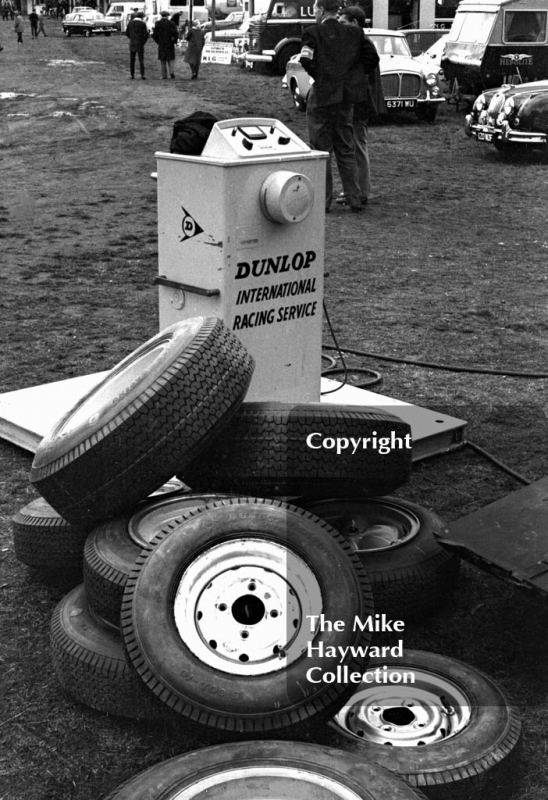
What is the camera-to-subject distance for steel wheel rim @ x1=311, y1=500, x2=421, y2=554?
13.0 feet

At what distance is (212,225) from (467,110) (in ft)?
59.2

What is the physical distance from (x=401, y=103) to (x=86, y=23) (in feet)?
123

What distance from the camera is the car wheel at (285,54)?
1111 inches

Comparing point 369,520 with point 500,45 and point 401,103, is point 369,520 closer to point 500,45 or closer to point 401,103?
point 401,103

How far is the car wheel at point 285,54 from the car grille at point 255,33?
32.5 inches

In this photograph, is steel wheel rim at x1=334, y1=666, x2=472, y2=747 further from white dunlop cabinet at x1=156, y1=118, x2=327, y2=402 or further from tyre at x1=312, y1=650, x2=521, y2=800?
white dunlop cabinet at x1=156, y1=118, x2=327, y2=402

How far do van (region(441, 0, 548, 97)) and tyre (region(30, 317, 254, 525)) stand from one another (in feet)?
58.2

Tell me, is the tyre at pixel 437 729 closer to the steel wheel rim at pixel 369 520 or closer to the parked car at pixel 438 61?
the steel wheel rim at pixel 369 520

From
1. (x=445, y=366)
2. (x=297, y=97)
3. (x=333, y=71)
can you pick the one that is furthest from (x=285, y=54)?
(x=445, y=366)

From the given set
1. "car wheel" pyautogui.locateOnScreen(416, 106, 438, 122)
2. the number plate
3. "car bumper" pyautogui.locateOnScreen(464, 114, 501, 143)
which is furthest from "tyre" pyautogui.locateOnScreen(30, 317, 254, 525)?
"car wheel" pyautogui.locateOnScreen(416, 106, 438, 122)

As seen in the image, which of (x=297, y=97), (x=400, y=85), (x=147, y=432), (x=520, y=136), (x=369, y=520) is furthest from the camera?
(x=297, y=97)

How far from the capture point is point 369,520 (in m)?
4.02

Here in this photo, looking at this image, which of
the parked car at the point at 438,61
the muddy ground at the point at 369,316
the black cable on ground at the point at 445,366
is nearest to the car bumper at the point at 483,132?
the muddy ground at the point at 369,316

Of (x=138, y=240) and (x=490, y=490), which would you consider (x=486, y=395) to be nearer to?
(x=490, y=490)
